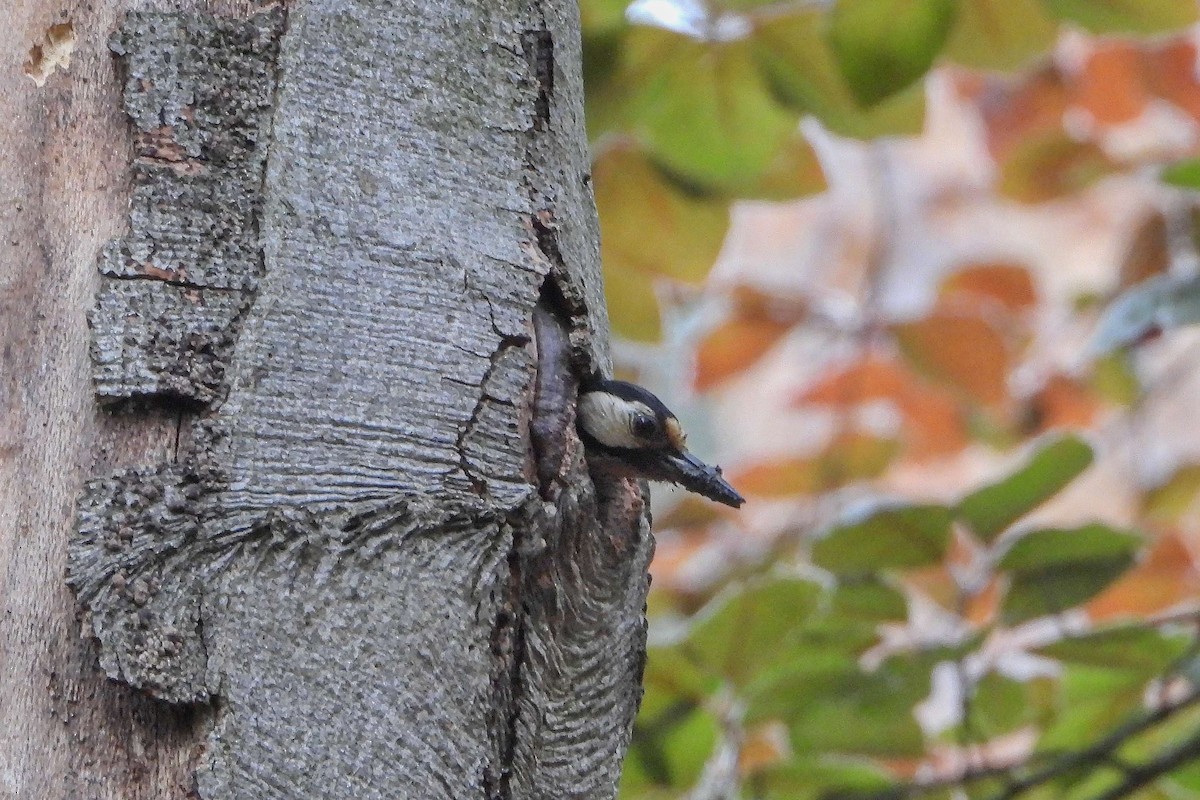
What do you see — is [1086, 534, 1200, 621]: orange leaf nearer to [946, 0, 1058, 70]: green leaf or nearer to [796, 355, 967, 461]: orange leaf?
[796, 355, 967, 461]: orange leaf

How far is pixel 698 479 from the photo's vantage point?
767 millimetres

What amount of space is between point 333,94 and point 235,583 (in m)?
0.24

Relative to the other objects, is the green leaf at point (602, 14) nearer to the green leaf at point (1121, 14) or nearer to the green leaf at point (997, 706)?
the green leaf at point (1121, 14)

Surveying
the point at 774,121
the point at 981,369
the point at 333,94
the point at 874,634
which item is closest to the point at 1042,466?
the point at 874,634

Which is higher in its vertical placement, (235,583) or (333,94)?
(333,94)

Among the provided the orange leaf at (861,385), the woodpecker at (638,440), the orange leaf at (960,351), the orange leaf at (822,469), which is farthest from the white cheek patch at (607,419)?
the orange leaf at (861,385)

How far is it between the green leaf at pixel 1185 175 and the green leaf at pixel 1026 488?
0.25m

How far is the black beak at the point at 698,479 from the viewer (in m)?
0.76

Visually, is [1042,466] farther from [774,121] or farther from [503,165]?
[503,165]

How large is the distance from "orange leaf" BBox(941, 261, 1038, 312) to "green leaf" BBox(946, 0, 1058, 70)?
2.67 ft

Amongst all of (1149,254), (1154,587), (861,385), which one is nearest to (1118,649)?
(1154,587)

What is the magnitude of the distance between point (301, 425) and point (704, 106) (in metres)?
0.69

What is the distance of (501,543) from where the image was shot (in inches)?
23.4

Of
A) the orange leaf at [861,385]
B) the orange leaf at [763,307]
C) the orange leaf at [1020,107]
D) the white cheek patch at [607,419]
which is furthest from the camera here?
the orange leaf at [1020,107]
